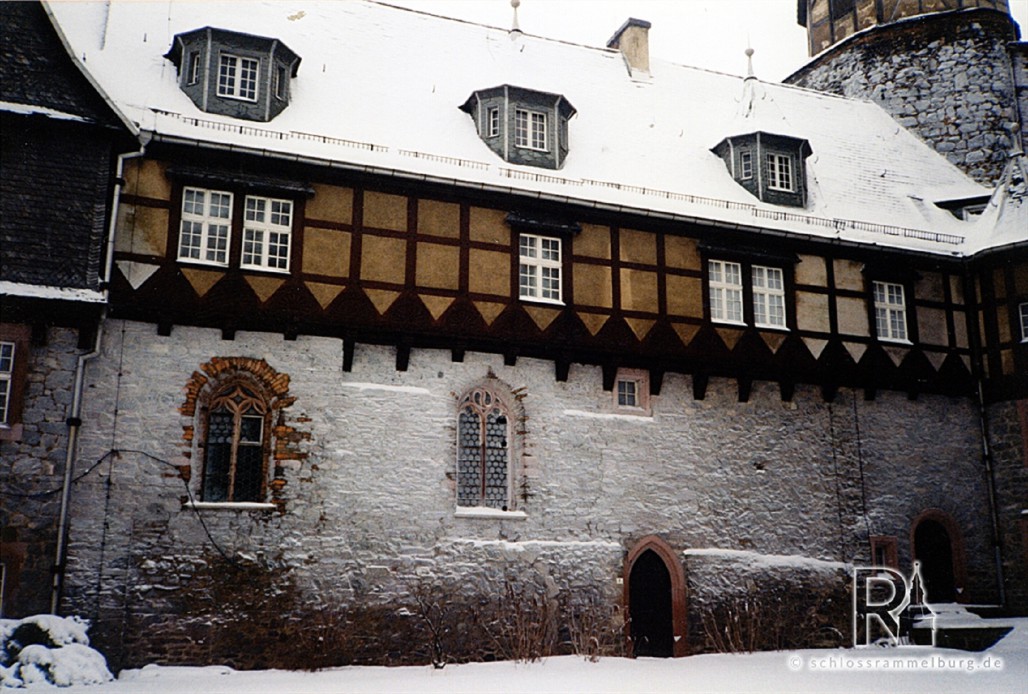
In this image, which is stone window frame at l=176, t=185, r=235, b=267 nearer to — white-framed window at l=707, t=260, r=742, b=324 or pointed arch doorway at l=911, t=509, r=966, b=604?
white-framed window at l=707, t=260, r=742, b=324

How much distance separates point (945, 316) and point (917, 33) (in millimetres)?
9532

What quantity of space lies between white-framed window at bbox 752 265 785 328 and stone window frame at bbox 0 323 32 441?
494 inches

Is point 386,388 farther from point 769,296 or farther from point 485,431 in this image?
point 769,296

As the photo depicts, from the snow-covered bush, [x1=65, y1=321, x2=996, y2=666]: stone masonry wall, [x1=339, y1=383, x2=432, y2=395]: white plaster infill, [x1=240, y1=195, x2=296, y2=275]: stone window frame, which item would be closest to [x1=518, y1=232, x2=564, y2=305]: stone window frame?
[x1=65, y1=321, x2=996, y2=666]: stone masonry wall

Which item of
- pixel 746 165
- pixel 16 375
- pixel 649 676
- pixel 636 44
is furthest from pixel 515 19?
pixel 649 676

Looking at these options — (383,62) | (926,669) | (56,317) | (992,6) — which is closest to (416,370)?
(56,317)

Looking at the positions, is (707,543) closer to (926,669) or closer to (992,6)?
(926,669)

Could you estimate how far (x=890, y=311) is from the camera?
20.5 metres

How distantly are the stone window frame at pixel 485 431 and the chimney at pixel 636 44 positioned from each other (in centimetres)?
1009

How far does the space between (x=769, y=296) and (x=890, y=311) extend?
290 cm

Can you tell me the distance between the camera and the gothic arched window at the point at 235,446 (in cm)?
1550

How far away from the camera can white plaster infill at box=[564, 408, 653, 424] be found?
17.7 m

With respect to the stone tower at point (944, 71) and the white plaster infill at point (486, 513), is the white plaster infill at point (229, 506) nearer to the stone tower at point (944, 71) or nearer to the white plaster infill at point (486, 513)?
the white plaster infill at point (486, 513)

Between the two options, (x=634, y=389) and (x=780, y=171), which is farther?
(x=780, y=171)
